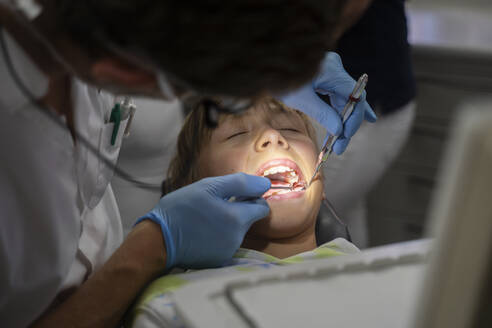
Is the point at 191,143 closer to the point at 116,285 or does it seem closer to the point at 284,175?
the point at 284,175

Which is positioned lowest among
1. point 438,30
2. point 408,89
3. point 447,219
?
point 447,219

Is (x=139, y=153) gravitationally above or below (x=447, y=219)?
below

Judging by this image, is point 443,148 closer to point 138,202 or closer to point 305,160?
point 305,160

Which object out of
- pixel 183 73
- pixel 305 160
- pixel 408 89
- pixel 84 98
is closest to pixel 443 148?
pixel 408 89

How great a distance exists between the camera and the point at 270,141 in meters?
1.71

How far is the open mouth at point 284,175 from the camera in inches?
65.8

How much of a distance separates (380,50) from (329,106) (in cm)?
47

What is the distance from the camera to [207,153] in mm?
1829

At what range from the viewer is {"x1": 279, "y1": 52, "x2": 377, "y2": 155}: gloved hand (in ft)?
5.22

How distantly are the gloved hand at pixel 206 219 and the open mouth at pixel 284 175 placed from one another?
0.14 m

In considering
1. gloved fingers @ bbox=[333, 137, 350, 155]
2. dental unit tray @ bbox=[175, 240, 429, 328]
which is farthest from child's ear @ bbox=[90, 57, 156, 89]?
gloved fingers @ bbox=[333, 137, 350, 155]

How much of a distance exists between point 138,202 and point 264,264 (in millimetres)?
732

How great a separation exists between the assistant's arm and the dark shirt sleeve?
3.11 feet

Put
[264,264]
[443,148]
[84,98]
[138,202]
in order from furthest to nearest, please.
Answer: [443,148] → [138,202] → [264,264] → [84,98]
